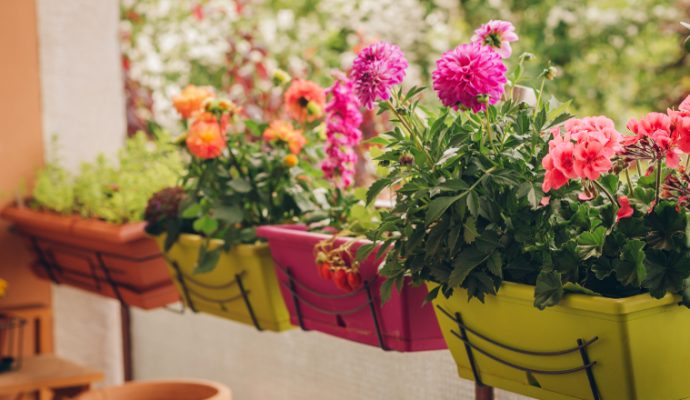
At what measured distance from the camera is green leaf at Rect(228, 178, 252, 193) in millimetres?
1479

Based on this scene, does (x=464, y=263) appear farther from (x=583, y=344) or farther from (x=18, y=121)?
(x=18, y=121)

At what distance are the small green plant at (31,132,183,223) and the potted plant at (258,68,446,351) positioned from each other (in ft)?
1.91

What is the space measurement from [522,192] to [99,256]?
1309 millimetres

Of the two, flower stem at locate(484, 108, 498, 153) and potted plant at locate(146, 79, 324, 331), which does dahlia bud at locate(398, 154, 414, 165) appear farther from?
potted plant at locate(146, 79, 324, 331)

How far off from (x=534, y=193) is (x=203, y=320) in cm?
139

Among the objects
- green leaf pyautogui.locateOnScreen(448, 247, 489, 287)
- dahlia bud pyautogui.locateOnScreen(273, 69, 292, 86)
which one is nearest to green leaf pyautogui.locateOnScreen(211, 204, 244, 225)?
dahlia bud pyautogui.locateOnScreen(273, 69, 292, 86)

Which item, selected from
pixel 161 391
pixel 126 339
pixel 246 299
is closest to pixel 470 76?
pixel 246 299

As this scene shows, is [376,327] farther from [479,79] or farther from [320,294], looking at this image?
[479,79]

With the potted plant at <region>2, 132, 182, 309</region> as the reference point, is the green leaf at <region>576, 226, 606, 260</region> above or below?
above

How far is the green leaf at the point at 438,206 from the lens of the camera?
3.07ft

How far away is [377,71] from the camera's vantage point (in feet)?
3.37

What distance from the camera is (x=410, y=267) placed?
3.34ft

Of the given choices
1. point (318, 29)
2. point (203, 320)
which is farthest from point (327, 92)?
point (318, 29)

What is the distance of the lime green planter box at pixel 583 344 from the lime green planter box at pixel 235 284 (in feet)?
1.73
